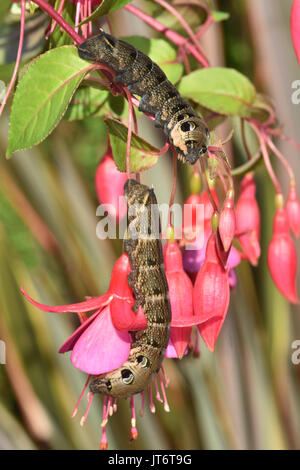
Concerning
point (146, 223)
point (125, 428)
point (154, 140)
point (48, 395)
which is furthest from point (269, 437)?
point (146, 223)

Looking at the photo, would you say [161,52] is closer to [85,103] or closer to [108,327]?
[85,103]

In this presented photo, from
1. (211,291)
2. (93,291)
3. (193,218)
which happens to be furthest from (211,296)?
(93,291)

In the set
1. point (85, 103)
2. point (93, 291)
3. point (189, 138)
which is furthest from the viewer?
point (93, 291)

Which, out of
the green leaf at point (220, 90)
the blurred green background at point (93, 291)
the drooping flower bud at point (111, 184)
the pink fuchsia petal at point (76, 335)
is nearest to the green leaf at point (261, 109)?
the green leaf at point (220, 90)

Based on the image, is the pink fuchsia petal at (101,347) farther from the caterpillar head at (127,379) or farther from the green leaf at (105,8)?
the green leaf at (105,8)

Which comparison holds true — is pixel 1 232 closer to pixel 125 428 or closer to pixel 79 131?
pixel 79 131

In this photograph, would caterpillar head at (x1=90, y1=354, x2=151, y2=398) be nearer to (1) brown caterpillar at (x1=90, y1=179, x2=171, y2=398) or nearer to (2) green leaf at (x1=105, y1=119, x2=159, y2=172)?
(1) brown caterpillar at (x1=90, y1=179, x2=171, y2=398)
